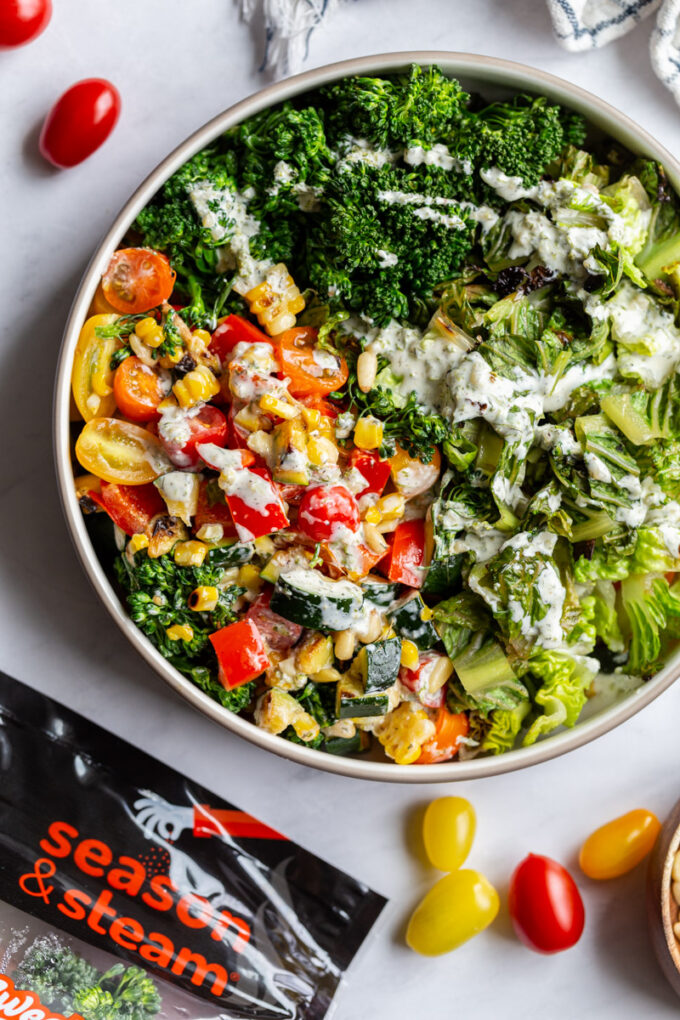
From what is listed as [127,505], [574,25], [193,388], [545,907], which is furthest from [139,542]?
[574,25]

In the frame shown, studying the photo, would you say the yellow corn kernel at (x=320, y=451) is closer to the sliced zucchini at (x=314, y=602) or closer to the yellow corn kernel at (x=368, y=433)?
the yellow corn kernel at (x=368, y=433)

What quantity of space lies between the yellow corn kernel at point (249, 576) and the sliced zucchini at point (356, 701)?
40 centimetres

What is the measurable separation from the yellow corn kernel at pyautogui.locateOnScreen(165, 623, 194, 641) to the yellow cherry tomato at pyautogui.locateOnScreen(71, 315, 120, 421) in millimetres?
652

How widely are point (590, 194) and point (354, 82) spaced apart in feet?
2.50

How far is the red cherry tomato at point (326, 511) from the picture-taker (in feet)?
7.95

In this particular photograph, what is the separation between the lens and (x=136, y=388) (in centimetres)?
242

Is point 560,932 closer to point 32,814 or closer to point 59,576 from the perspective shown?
point 32,814

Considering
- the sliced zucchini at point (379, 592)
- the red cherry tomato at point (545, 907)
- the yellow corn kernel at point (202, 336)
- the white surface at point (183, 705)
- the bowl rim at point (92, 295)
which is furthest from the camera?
the red cherry tomato at point (545, 907)

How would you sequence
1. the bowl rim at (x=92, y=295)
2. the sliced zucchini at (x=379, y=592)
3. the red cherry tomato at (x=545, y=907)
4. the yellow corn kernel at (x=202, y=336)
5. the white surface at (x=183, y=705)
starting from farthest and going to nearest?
the red cherry tomato at (x=545, y=907) < the white surface at (x=183, y=705) < the sliced zucchini at (x=379, y=592) < the yellow corn kernel at (x=202, y=336) < the bowl rim at (x=92, y=295)

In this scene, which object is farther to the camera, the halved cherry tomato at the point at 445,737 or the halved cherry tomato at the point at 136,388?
the halved cherry tomato at the point at 445,737

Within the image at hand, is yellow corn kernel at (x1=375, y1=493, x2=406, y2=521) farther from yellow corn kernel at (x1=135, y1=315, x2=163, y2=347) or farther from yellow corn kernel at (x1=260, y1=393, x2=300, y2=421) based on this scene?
yellow corn kernel at (x1=135, y1=315, x2=163, y2=347)

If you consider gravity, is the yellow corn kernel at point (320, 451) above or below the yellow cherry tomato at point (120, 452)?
below

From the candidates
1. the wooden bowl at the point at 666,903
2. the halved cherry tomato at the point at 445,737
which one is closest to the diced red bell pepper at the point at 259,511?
the halved cherry tomato at the point at 445,737

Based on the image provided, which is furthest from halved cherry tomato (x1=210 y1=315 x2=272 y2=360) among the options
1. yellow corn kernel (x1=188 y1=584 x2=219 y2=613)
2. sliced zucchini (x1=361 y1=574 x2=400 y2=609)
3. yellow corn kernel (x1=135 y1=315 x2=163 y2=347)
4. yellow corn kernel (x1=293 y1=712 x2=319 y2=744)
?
yellow corn kernel (x1=293 y1=712 x2=319 y2=744)
